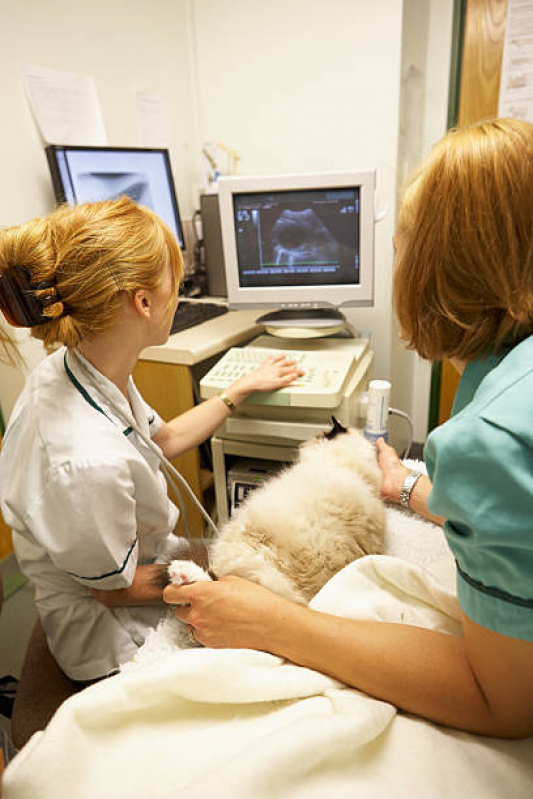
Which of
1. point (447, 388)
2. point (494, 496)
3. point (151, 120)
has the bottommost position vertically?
point (447, 388)

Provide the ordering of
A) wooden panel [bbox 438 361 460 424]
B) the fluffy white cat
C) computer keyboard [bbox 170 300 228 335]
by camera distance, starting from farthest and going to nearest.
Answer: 1. wooden panel [bbox 438 361 460 424]
2. computer keyboard [bbox 170 300 228 335]
3. the fluffy white cat

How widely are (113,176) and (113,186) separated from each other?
3cm

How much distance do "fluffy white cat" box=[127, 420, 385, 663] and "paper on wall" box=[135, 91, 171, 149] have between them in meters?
1.70

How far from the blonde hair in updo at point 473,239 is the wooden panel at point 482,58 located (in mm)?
1630

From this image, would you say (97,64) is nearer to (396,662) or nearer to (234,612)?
(234,612)

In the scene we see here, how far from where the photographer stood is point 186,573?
65 centimetres

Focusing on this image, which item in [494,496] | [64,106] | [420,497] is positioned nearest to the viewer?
[494,496]

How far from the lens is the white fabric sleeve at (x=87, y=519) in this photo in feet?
2.36

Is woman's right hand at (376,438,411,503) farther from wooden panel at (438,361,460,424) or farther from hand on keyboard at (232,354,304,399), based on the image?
wooden panel at (438,361,460,424)

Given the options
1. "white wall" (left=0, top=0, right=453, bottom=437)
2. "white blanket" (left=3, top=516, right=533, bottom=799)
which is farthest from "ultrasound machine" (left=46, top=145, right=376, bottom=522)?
"white blanket" (left=3, top=516, right=533, bottom=799)

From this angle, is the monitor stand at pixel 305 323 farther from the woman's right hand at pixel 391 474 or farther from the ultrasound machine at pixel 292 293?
the woman's right hand at pixel 391 474

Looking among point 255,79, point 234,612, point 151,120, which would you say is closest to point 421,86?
point 255,79

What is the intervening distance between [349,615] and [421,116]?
215cm

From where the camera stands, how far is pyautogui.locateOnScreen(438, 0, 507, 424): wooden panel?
1.88 m
